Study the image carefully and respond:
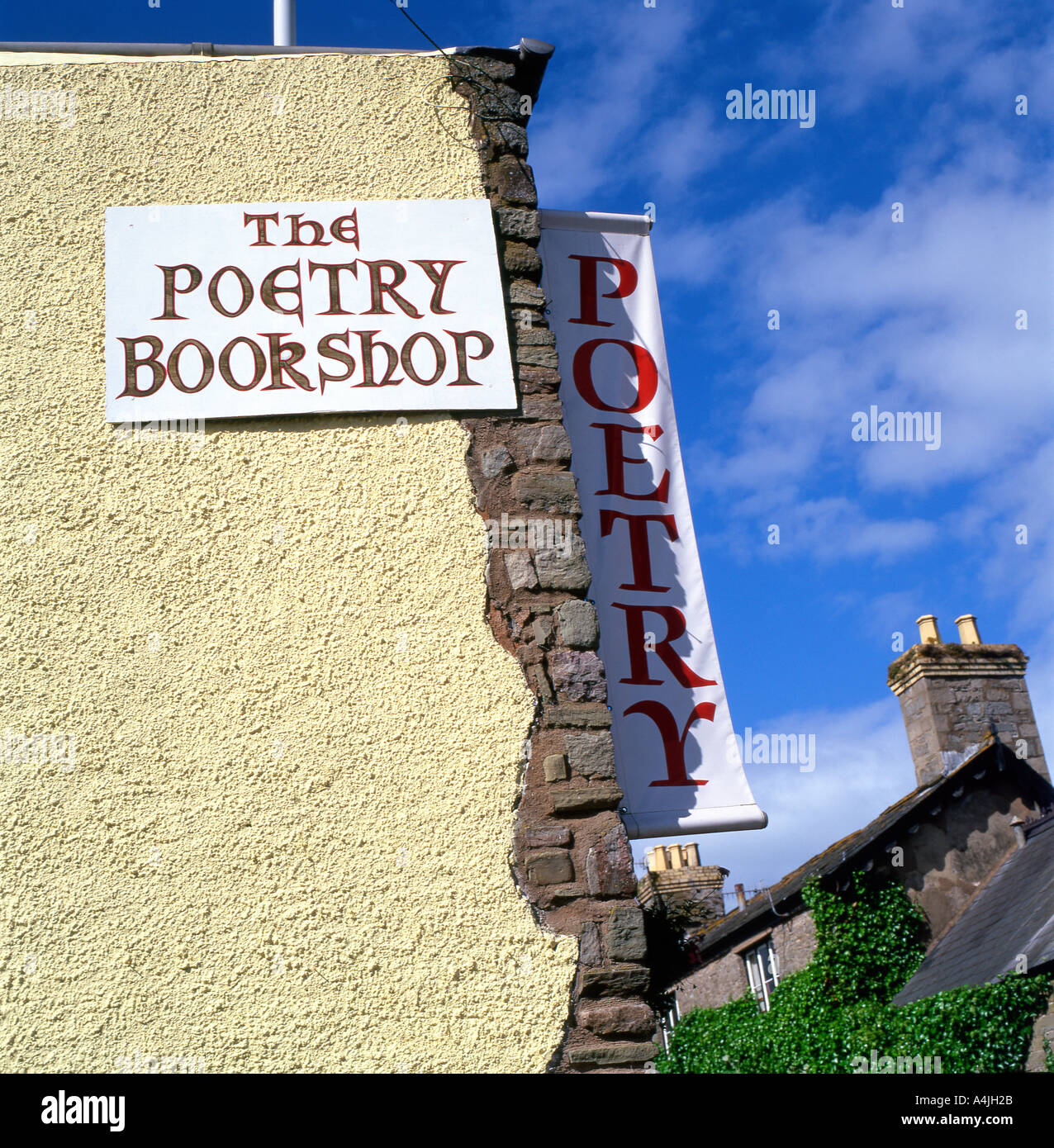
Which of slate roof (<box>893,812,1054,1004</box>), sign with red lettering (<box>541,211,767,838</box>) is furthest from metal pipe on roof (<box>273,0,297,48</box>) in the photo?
slate roof (<box>893,812,1054,1004</box>)

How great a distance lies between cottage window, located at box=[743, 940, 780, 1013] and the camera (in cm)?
1414

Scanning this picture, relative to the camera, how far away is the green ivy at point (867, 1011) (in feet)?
30.7

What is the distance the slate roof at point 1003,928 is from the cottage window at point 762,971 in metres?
2.47

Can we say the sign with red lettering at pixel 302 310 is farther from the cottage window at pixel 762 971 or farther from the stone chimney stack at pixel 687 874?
the stone chimney stack at pixel 687 874

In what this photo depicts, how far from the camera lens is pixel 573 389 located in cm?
426

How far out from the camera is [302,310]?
A: 3992mm

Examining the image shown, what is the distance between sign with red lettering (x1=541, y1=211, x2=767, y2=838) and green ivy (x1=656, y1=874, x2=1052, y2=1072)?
711cm

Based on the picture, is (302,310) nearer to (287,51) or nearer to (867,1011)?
(287,51)

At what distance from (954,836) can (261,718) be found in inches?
465

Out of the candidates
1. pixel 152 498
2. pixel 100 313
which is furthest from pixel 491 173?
pixel 152 498

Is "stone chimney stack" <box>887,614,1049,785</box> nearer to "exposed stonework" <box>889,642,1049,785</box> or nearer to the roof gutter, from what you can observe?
"exposed stonework" <box>889,642,1049,785</box>

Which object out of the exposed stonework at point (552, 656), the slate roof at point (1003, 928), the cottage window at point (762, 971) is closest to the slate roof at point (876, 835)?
the cottage window at point (762, 971)
